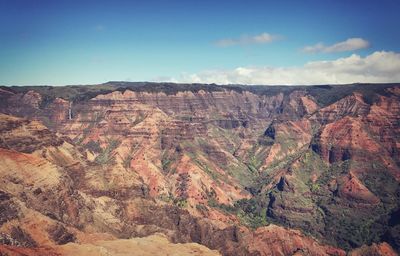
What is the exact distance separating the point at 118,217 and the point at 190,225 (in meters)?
26.1

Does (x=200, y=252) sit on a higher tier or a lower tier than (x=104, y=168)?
lower

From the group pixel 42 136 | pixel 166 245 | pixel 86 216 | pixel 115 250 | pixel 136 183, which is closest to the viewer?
pixel 115 250

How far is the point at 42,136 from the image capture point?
655ft

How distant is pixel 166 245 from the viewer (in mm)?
134250

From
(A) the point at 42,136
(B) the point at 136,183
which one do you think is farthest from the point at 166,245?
(A) the point at 42,136

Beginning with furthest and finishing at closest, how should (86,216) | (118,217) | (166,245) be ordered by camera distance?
1. (118,217)
2. (86,216)
3. (166,245)

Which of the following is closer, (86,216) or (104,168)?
(86,216)

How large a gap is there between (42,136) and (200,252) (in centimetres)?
9787

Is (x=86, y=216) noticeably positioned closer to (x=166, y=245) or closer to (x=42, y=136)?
(x=166, y=245)

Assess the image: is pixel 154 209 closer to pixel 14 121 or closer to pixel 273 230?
pixel 273 230

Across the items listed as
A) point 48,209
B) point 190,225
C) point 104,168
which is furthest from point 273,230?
point 48,209

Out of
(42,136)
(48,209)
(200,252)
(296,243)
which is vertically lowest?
(296,243)

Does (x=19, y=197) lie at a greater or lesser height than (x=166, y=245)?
greater

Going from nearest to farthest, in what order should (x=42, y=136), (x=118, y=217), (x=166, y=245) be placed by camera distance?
(x=166, y=245) → (x=118, y=217) → (x=42, y=136)
